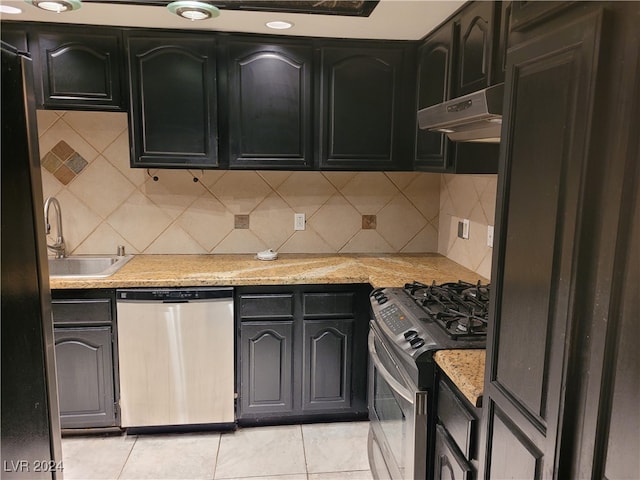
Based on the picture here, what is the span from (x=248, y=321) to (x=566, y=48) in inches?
80.9

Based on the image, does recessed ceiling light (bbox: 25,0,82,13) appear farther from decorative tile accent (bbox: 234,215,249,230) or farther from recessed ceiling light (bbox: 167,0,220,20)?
decorative tile accent (bbox: 234,215,249,230)

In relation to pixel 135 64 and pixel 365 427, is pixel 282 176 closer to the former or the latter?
pixel 135 64

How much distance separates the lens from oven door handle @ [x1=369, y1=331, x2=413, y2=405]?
1.71 meters

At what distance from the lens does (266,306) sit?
2.57m

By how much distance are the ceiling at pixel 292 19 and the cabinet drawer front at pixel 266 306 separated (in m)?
1.40

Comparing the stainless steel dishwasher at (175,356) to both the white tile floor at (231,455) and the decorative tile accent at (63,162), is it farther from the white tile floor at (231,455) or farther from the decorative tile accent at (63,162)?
the decorative tile accent at (63,162)

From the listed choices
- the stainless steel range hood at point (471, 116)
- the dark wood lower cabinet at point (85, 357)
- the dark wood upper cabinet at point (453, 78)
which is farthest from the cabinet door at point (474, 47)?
the dark wood lower cabinet at point (85, 357)

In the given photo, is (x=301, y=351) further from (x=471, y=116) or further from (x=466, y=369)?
(x=471, y=116)

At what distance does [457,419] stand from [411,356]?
25 cm

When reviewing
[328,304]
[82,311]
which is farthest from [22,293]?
[328,304]

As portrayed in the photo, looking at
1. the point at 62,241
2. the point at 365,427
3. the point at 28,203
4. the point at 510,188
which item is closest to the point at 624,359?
the point at 510,188

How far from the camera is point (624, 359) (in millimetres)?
759

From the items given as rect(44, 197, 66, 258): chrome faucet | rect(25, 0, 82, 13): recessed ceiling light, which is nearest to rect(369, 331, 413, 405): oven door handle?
rect(25, 0, 82, 13): recessed ceiling light

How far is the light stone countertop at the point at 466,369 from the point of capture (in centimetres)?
133
